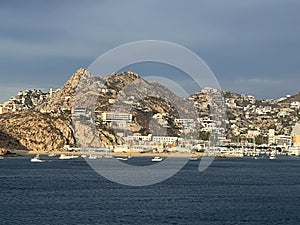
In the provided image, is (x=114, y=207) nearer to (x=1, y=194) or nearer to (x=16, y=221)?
(x=16, y=221)

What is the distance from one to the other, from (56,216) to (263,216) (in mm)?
23465

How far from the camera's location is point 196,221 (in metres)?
Answer: 64.1

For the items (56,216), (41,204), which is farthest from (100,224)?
(41,204)

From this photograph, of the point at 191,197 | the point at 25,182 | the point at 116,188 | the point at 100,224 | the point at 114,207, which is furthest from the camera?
the point at 25,182

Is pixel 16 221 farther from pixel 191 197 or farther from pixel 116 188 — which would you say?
pixel 116 188

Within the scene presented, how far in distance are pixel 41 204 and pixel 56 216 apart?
11398 millimetres

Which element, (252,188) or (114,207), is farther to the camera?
(252,188)

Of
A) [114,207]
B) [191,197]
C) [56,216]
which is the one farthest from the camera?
[191,197]

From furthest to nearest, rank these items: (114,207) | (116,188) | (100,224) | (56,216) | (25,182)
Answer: (25,182) → (116,188) → (114,207) → (56,216) → (100,224)

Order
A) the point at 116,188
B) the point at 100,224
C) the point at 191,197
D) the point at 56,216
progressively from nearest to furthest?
the point at 100,224 → the point at 56,216 → the point at 191,197 → the point at 116,188

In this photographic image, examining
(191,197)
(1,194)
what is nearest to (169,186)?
(191,197)

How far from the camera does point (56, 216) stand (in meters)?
66.3

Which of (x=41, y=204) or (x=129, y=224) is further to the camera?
(x=41, y=204)

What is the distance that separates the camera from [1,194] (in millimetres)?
89500
